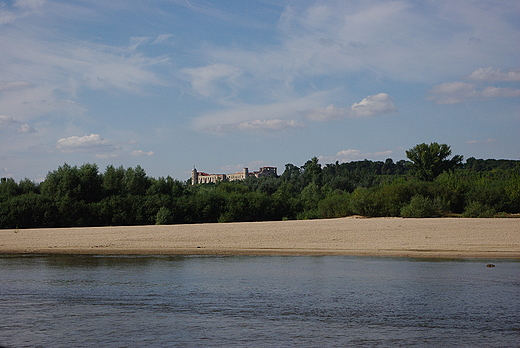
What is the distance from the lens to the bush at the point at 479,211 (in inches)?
1323

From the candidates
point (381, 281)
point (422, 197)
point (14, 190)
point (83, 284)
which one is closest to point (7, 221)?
point (14, 190)

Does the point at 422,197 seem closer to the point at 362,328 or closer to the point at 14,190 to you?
the point at 362,328

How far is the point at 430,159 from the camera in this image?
65625 millimetres

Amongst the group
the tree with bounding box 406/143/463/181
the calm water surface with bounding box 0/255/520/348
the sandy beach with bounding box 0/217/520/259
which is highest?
the tree with bounding box 406/143/463/181

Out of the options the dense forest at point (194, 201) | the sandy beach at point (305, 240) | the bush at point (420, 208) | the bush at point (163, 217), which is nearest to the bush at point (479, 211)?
the dense forest at point (194, 201)

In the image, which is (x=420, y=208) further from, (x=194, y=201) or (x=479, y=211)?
(x=194, y=201)

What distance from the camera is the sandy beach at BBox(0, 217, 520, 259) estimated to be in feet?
69.6

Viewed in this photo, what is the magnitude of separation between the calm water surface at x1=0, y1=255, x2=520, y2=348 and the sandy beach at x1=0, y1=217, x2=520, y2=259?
327cm

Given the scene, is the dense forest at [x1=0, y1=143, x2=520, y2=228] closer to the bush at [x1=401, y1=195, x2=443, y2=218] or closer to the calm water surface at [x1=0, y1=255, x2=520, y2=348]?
the bush at [x1=401, y1=195, x2=443, y2=218]

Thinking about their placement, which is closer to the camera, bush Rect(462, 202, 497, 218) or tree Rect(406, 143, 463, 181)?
bush Rect(462, 202, 497, 218)

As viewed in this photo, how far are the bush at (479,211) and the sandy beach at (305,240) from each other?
231 inches

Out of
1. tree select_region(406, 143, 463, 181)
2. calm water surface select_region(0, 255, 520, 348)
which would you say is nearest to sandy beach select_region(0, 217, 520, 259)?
calm water surface select_region(0, 255, 520, 348)

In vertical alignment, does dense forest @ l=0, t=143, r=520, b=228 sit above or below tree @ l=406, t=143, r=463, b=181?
below

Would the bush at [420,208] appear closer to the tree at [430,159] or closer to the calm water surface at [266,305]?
the calm water surface at [266,305]
